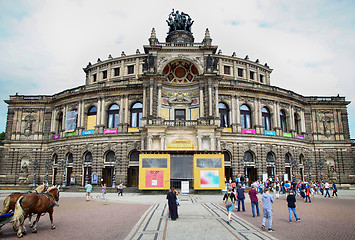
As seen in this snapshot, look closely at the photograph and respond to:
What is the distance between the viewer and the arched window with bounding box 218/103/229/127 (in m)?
41.1

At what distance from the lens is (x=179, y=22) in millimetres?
48781

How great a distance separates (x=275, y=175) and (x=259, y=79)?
19.5 metres

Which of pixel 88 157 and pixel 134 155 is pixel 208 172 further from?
pixel 88 157

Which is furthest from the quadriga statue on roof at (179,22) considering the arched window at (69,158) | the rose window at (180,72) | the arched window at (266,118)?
the arched window at (69,158)

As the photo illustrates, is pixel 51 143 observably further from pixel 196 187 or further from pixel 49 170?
pixel 196 187

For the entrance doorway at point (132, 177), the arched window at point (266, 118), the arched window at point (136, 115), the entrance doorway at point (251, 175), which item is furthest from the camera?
the arched window at point (266, 118)

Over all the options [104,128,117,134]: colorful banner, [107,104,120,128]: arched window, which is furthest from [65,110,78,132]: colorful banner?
[104,128,117,134]: colorful banner

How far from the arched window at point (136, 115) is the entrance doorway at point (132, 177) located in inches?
270

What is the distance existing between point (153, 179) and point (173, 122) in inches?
413

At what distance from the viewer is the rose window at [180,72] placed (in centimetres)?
3966

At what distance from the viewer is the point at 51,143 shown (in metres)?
45.3

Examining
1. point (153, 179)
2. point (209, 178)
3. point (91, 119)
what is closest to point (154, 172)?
point (153, 179)

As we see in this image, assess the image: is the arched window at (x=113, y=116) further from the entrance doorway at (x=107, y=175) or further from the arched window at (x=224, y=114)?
the arched window at (x=224, y=114)

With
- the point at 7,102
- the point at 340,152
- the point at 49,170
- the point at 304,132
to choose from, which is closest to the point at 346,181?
the point at 340,152
